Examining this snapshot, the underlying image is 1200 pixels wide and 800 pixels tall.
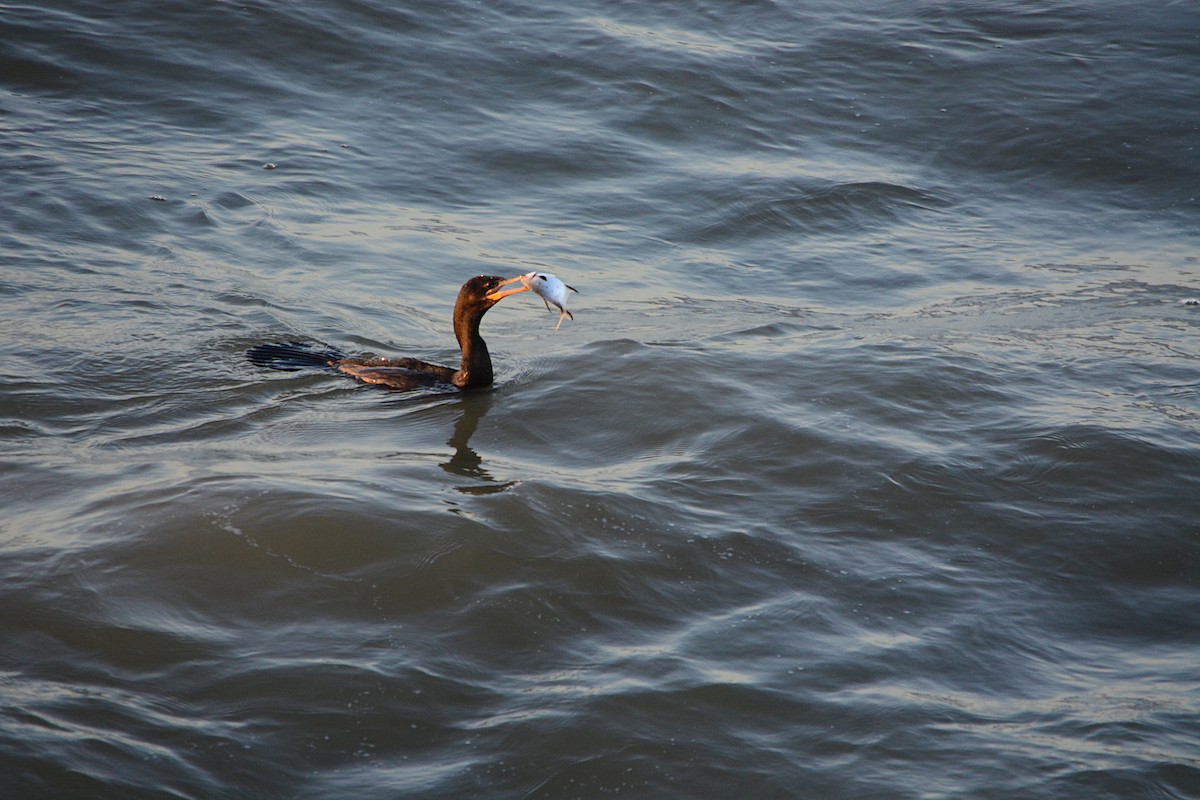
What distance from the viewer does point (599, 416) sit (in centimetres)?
775

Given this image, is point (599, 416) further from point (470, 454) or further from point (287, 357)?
point (287, 357)

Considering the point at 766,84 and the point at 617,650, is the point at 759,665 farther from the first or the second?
the point at 766,84

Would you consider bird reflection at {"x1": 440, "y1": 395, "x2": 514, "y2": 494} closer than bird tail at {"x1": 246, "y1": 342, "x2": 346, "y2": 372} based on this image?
Yes

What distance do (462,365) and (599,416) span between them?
1032 millimetres

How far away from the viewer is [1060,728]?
4809mm

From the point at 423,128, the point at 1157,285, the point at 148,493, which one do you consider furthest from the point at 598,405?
the point at 423,128

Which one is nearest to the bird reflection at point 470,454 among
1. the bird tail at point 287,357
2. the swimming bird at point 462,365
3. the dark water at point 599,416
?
the dark water at point 599,416

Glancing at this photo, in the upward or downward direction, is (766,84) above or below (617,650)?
above

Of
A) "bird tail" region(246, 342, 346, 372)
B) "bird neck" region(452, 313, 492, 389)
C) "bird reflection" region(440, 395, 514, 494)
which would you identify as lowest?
"bird reflection" region(440, 395, 514, 494)

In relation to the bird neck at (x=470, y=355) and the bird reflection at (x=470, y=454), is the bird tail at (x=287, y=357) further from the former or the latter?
the bird reflection at (x=470, y=454)

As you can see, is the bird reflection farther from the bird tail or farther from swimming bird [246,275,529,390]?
the bird tail

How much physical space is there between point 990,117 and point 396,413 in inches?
361

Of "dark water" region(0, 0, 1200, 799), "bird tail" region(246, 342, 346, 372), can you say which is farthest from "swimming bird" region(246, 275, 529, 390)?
"dark water" region(0, 0, 1200, 799)

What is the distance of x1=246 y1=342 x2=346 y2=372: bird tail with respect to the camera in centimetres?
812
